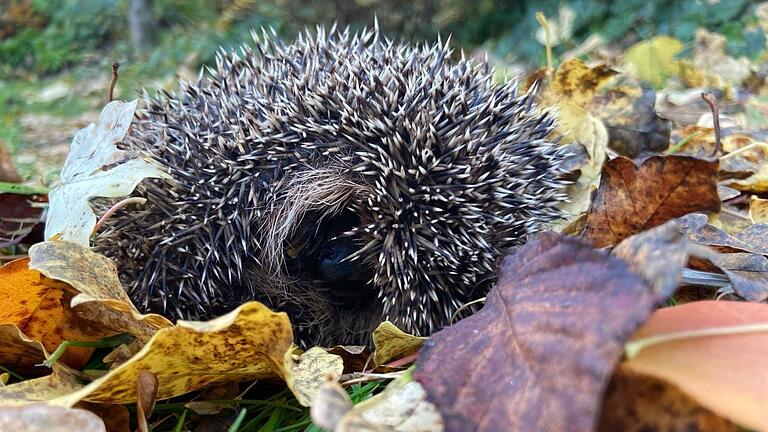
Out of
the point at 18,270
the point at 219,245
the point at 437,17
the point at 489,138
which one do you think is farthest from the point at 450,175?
the point at 437,17

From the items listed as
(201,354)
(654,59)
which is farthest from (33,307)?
(654,59)

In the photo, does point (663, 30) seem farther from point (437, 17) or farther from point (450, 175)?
point (450, 175)

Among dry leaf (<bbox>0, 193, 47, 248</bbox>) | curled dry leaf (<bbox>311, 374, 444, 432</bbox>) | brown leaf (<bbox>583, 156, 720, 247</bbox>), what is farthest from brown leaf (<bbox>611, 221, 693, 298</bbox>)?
dry leaf (<bbox>0, 193, 47, 248</bbox>)

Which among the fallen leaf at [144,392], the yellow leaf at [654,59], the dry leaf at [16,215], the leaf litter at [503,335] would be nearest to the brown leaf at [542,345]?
the leaf litter at [503,335]

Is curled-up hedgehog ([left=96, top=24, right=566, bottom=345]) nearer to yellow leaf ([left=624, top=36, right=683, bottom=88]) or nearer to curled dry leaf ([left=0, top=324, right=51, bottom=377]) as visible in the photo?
curled dry leaf ([left=0, top=324, right=51, bottom=377])

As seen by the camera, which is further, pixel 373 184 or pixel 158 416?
pixel 373 184

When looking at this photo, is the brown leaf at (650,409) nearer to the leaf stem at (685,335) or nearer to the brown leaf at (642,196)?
the leaf stem at (685,335)
